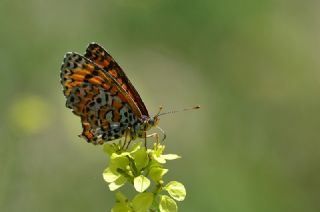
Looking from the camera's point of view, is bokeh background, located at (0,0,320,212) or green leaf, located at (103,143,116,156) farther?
bokeh background, located at (0,0,320,212)

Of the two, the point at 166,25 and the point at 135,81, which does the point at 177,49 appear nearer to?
the point at 166,25

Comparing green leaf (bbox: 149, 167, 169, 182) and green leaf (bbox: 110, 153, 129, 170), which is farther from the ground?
green leaf (bbox: 110, 153, 129, 170)

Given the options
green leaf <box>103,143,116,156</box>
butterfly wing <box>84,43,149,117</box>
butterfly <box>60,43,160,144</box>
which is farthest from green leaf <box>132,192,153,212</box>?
butterfly wing <box>84,43,149,117</box>

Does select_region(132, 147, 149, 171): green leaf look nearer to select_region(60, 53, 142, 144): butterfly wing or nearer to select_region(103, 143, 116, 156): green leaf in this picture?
A: select_region(103, 143, 116, 156): green leaf

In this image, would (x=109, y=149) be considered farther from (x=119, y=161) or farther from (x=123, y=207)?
(x=123, y=207)

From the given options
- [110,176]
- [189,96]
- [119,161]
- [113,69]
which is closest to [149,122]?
[113,69]

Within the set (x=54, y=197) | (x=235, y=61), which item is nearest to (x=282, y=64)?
(x=235, y=61)

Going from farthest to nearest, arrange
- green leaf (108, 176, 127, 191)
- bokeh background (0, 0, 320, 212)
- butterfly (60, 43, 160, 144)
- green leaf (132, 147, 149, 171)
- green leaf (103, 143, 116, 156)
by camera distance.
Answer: bokeh background (0, 0, 320, 212), butterfly (60, 43, 160, 144), green leaf (103, 143, 116, 156), green leaf (132, 147, 149, 171), green leaf (108, 176, 127, 191)
